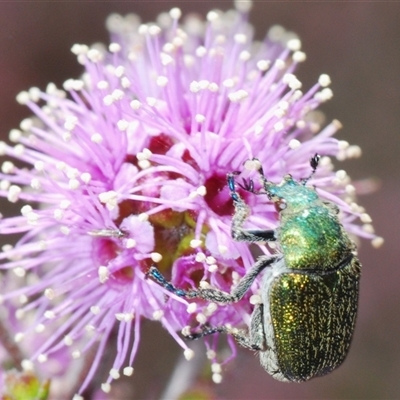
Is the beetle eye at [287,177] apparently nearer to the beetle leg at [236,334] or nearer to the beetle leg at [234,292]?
the beetle leg at [234,292]

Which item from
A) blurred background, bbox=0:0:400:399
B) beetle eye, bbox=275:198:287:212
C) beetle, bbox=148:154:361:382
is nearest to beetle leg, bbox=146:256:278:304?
beetle, bbox=148:154:361:382

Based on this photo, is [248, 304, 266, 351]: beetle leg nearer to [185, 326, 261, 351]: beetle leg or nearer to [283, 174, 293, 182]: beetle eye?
[185, 326, 261, 351]: beetle leg

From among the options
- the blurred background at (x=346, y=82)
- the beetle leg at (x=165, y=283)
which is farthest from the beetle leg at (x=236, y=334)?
the blurred background at (x=346, y=82)

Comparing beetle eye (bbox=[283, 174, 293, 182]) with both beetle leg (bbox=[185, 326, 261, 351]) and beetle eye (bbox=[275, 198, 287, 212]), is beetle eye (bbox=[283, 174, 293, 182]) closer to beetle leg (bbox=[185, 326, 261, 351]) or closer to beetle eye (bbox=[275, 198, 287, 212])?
beetle eye (bbox=[275, 198, 287, 212])

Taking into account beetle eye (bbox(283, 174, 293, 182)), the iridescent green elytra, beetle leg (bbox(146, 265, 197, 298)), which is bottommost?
beetle leg (bbox(146, 265, 197, 298))

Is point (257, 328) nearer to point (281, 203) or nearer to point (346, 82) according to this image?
point (281, 203)

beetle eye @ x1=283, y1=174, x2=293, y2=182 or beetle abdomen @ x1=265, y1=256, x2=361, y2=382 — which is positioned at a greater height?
beetle eye @ x1=283, y1=174, x2=293, y2=182

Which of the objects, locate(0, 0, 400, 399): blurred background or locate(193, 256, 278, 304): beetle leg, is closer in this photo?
locate(193, 256, 278, 304): beetle leg
